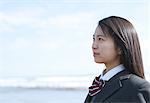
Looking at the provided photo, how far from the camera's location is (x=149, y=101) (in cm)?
154

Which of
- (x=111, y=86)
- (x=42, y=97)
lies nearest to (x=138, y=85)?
(x=111, y=86)

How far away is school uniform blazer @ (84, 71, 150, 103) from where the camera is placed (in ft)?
5.06

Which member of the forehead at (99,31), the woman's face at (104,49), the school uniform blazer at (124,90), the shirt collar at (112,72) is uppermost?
the forehead at (99,31)

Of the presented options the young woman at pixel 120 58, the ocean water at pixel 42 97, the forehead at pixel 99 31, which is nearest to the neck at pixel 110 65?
the young woman at pixel 120 58

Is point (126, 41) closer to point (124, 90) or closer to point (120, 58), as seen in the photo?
point (120, 58)

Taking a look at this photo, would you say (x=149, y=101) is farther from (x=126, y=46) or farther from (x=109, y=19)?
(x=109, y=19)

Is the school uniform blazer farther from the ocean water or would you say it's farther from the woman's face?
the ocean water

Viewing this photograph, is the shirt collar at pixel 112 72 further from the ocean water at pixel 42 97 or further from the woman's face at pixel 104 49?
the ocean water at pixel 42 97

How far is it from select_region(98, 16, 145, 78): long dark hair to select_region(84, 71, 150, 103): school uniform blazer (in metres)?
0.04

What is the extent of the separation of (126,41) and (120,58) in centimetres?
9

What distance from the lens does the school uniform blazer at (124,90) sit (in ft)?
5.06

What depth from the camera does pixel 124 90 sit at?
1.56 metres

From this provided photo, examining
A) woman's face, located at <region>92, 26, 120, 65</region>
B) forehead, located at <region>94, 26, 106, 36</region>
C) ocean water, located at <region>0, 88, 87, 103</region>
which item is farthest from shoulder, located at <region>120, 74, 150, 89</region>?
ocean water, located at <region>0, 88, 87, 103</region>

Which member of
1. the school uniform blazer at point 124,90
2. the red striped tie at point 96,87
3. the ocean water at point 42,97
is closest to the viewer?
the school uniform blazer at point 124,90
